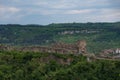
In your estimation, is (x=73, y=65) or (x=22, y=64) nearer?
(x=73, y=65)

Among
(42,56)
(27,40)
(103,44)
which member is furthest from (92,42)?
(42,56)

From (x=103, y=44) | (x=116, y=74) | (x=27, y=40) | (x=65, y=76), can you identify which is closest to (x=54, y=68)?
(x=65, y=76)

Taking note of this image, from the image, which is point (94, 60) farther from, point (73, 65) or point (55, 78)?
point (55, 78)

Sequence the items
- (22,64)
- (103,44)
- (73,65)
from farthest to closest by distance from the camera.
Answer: (103,44) < (22,64) < (73,65)

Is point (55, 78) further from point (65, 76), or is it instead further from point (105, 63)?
point (105, 63)

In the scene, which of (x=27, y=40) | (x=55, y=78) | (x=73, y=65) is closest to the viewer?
(x=55, y=78)

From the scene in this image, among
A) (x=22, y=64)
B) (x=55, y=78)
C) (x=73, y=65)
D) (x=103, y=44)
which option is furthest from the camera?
(x=103, y=44)
